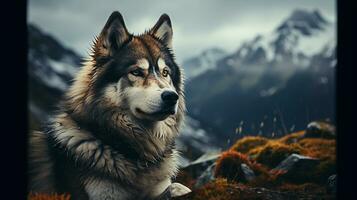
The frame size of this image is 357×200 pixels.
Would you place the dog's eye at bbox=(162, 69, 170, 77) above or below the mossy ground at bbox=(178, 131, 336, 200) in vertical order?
above

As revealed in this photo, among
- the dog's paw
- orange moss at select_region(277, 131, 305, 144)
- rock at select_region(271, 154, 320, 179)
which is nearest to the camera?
the dog's paw

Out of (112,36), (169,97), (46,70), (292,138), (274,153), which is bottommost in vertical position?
(274,153)

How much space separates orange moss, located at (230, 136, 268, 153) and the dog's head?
4951 mm

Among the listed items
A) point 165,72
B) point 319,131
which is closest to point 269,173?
point 165,72

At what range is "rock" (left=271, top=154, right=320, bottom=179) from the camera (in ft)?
30.2

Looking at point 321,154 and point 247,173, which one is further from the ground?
point 321,154

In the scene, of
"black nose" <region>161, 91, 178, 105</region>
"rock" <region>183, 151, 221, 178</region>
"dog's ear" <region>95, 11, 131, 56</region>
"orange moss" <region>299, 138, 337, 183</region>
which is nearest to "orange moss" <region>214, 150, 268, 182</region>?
"orange moss" <region>299, 138, 337, 183</region>

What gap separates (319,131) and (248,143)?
1.86 meters

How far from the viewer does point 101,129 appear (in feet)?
24.0

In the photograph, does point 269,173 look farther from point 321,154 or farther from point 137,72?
point 137,72

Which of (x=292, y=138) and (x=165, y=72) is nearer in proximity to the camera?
(x=165, y=72)

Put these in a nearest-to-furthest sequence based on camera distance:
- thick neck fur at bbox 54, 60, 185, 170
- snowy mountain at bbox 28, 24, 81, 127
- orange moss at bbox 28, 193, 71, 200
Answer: orange moss at bbox 28, 193, 71, 200
thick neck fur at bbox 54, 60, 185, 170
snowy mountain at bbox 28, 24, 81, 127

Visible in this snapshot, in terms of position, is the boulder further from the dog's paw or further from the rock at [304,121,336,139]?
the rock at [304,121,336,139]

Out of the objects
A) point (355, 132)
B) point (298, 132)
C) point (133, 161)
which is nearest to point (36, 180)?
point (133, 161)
